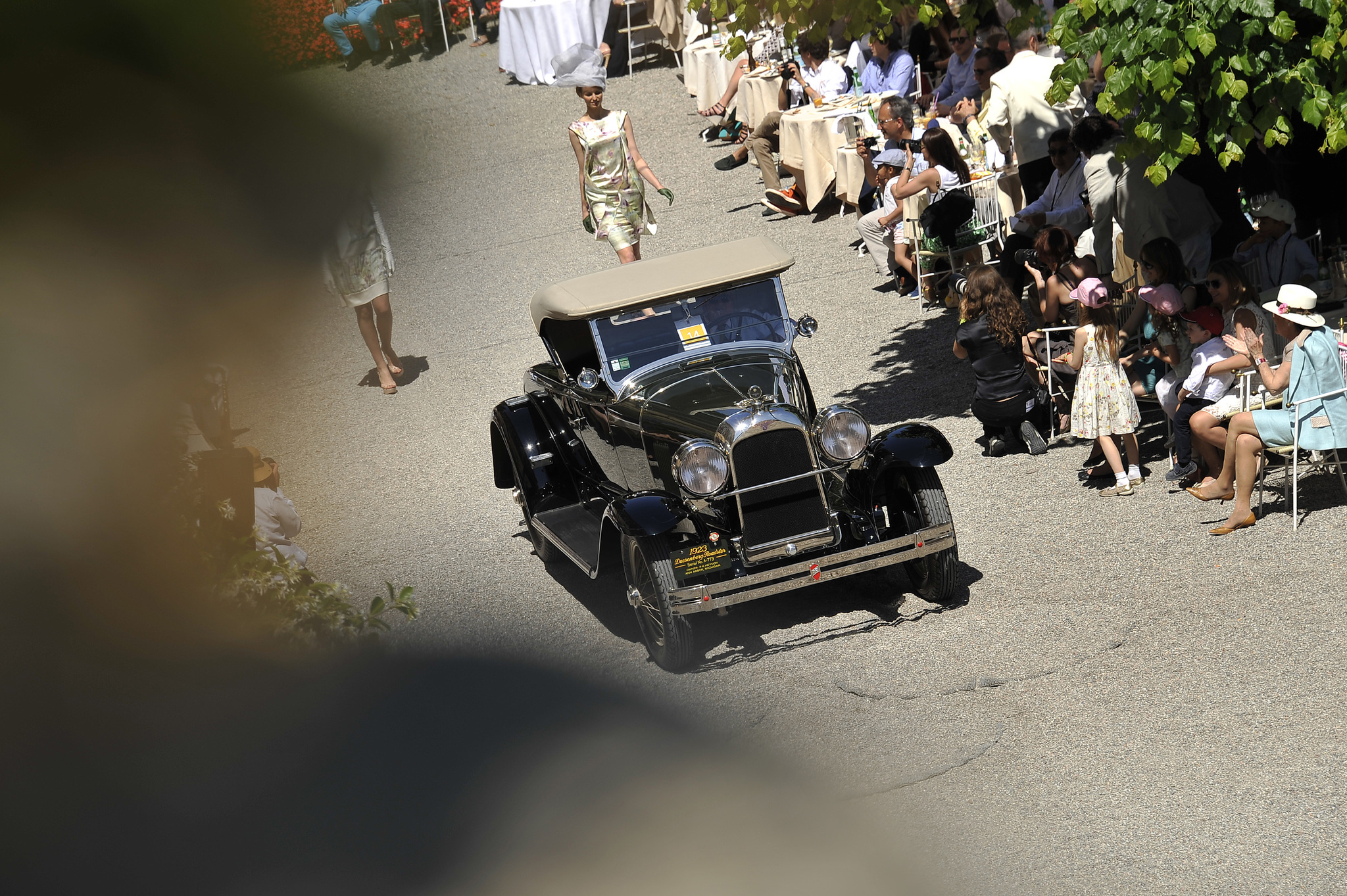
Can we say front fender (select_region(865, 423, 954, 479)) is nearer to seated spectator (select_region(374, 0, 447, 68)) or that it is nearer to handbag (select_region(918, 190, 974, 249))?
handbag (select_region(918, 190, 974, 249))

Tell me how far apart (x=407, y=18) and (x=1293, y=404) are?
17.5 feet

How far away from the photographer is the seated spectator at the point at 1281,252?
617 centimetres

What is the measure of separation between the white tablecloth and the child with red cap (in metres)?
12.5

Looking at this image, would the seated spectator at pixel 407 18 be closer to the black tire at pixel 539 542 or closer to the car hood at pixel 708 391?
the car hood at pixel 708 391

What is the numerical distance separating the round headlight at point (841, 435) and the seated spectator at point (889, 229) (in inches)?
188

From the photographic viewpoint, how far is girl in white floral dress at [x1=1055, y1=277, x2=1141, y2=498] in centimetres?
618

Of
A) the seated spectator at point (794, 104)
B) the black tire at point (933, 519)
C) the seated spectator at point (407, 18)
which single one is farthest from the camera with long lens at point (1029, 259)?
the seated spectator at point (407, 18)

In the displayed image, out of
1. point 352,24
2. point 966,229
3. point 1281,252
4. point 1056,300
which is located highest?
point 352,24

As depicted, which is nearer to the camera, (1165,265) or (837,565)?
(837,565)

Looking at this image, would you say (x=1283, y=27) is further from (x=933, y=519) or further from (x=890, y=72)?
(x=890, y=72)

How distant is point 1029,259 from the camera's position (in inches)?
293

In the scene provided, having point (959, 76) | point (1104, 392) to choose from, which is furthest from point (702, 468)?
point (959, 76)

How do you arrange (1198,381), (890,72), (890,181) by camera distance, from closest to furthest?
(1198,381) < (890,181) < (890,72)

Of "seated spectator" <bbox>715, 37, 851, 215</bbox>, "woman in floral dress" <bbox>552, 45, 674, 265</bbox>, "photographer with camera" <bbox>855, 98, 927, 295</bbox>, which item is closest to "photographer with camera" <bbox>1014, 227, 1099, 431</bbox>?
"photographer with camera" <bbox>855, 98, 927, 295</bbox>
